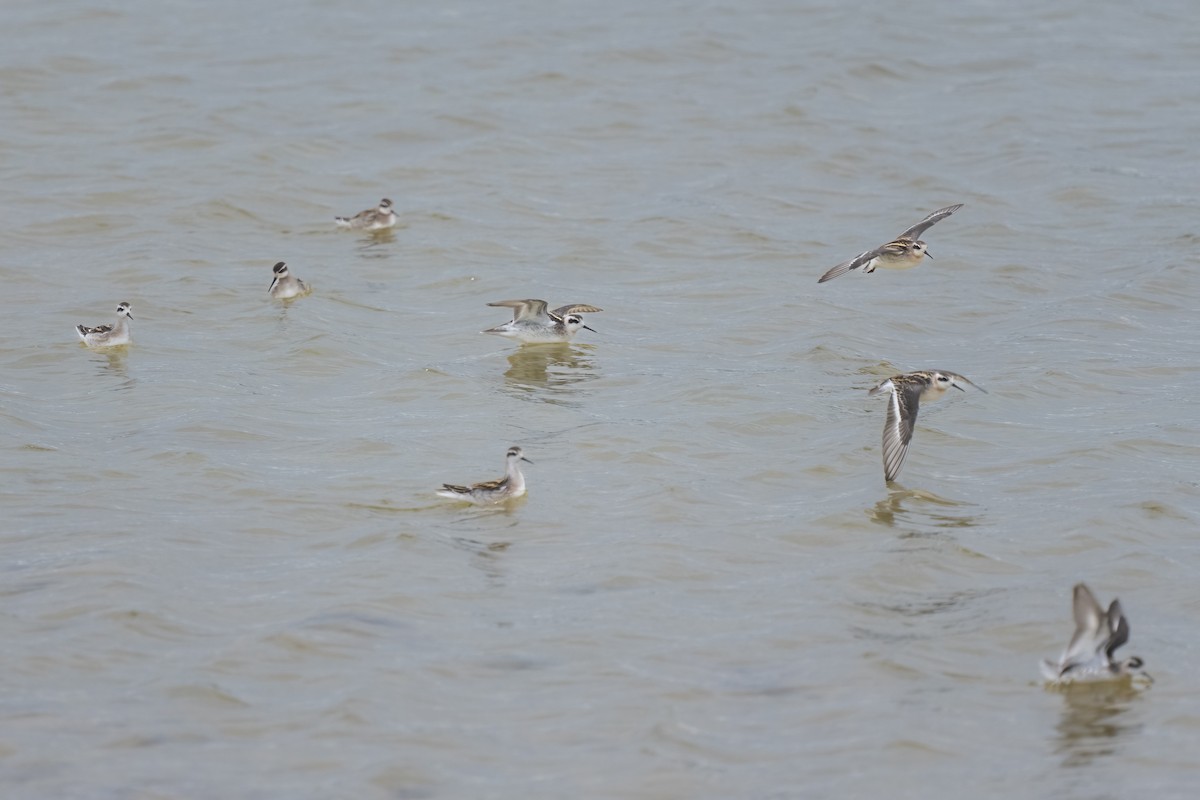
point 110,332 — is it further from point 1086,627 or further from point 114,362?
point 1086,627

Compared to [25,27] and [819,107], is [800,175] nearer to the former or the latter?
[819,107]

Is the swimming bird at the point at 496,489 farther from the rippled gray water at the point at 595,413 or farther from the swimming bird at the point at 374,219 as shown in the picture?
the swimming bird at the point at 374,219

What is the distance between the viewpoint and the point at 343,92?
26156mm

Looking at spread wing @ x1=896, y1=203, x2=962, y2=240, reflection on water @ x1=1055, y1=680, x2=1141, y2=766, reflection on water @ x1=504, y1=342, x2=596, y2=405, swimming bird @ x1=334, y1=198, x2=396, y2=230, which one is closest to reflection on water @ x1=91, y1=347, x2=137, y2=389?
reflection on water @ x1=504, y1=342, x2=596, y2=405

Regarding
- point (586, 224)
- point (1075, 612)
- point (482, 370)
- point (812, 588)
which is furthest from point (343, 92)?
point (1075, 612)

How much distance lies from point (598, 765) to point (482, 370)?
8.37 metres

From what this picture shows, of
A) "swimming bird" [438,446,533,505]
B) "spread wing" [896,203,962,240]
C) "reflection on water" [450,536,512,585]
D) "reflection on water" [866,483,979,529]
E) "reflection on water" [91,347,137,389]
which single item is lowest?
"reflection on water" [450,536,512,585]

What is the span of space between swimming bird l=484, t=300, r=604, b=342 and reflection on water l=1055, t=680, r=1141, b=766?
341 inches

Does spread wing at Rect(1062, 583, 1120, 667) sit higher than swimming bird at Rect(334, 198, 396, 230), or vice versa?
swimming bird at Rect(334, 198, 396, 230)

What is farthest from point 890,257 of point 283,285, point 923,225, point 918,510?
point 283,285

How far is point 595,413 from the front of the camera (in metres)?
14.6

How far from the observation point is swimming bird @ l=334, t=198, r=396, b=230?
20.0 meters

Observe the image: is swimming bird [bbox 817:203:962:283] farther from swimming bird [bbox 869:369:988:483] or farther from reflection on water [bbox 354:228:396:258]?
reflection on water [bbox 354:228:396:258]

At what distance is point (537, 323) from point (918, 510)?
5.88m
